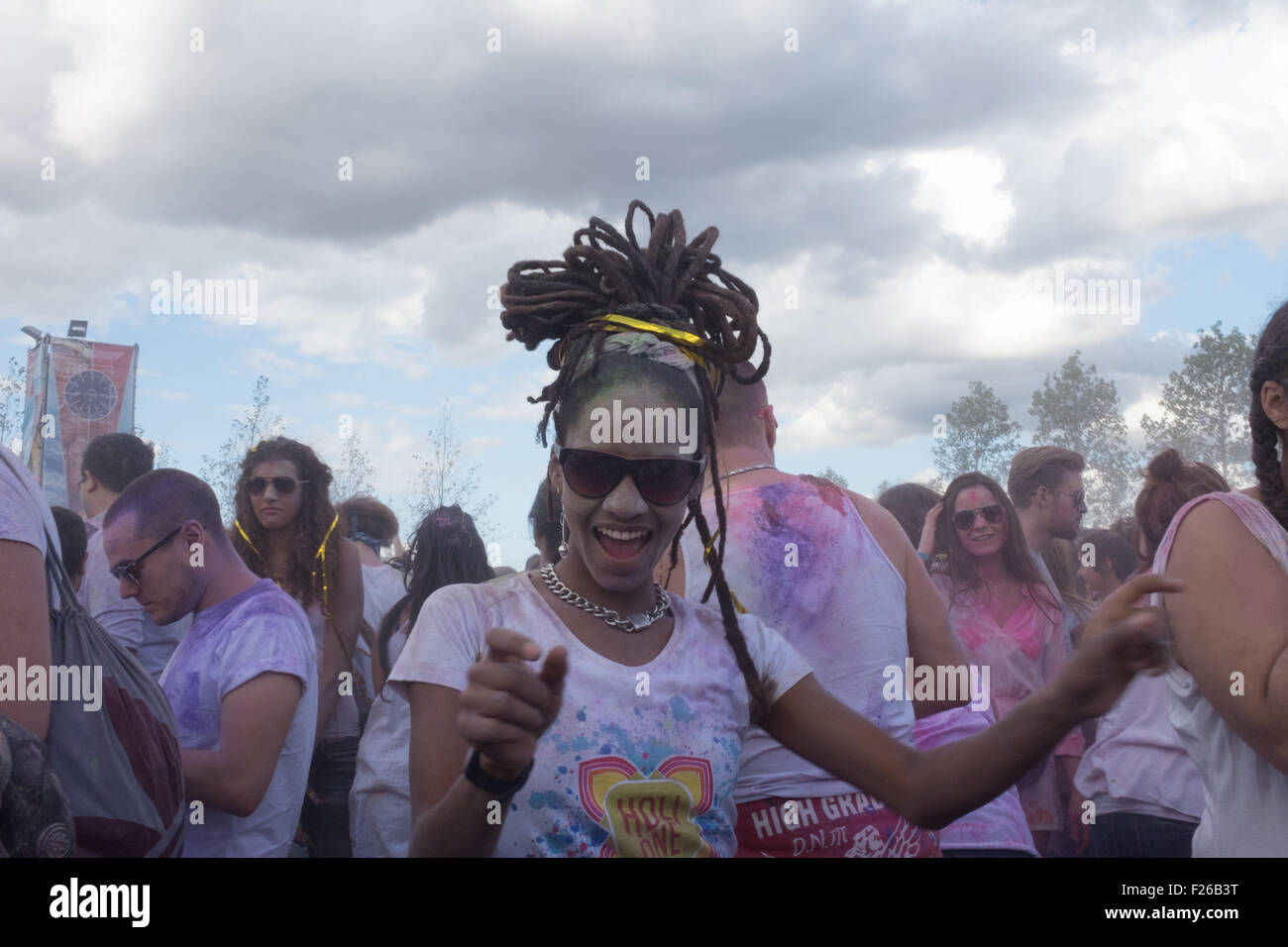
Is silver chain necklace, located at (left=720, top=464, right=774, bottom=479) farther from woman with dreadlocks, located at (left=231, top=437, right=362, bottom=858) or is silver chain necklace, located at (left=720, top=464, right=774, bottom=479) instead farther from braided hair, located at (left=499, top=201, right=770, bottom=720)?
woman with dreadlocks, located at (left=231, top=437, right=362, bottom=858)

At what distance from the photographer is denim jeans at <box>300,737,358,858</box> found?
3824mm

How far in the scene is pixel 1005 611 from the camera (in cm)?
446

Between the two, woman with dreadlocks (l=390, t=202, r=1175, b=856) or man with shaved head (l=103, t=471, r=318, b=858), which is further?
man with shaved head (l=103, t=471, r=318, b=858)

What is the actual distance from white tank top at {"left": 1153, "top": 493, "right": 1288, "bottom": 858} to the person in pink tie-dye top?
6.95 ft

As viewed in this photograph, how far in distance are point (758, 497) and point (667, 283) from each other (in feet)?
2.37

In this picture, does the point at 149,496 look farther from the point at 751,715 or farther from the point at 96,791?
the point at 751,715

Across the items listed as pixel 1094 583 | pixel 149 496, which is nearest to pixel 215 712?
pixel 149 496

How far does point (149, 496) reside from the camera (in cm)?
315

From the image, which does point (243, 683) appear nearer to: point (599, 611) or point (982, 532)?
point (599, 611)

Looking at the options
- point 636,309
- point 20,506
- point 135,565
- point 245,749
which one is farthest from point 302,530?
point 636,309

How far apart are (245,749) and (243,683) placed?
0.59 feet

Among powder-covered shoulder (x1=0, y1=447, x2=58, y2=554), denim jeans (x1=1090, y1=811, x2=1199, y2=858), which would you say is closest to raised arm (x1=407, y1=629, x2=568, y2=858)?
powder-covered shoulder (x1=0, y1=447, x2=58, y2=554)

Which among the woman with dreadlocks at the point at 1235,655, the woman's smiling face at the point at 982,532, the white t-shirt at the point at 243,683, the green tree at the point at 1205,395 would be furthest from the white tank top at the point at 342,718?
the green tree at the point at 1205,395
